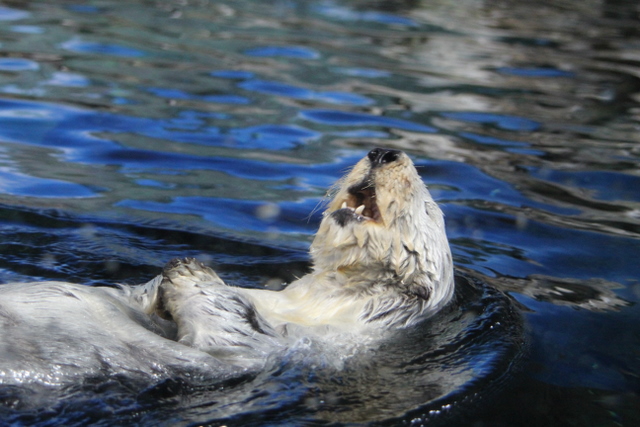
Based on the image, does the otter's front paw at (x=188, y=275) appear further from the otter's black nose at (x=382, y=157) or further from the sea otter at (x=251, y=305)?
the otter's black nose at (x=382, y=157)

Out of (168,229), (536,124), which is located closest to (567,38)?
(536,124)

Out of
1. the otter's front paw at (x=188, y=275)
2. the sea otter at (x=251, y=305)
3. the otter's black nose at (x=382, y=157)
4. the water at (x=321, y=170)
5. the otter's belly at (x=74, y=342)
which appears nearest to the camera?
the otter's belly at (x=74, y=342)

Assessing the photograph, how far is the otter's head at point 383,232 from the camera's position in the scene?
379 centimetres

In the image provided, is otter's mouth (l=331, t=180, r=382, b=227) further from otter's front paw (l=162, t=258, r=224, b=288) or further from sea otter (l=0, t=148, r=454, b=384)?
otter's front paw (l=162, t=258, r=224, b=288)

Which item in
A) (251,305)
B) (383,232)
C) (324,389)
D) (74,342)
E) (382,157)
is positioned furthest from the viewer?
(382,157)

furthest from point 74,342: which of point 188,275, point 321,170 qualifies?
point 321,170

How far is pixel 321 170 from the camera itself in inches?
252

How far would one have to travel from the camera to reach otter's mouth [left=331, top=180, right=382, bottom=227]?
3807 millimetres

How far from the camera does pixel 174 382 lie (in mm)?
3000

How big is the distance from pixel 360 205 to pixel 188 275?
964 mm

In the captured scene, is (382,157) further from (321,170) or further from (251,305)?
(321,170)

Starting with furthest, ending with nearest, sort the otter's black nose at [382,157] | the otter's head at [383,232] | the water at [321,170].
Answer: the otter's black nose at [382,157] < the otter's head at [383,232] < the water at [321,170]

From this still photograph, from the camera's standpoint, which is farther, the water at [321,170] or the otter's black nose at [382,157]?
the otter's black nose at [382,157]

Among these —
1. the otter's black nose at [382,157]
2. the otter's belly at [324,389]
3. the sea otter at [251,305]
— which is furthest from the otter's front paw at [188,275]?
the otter's black nose at [382,157]
